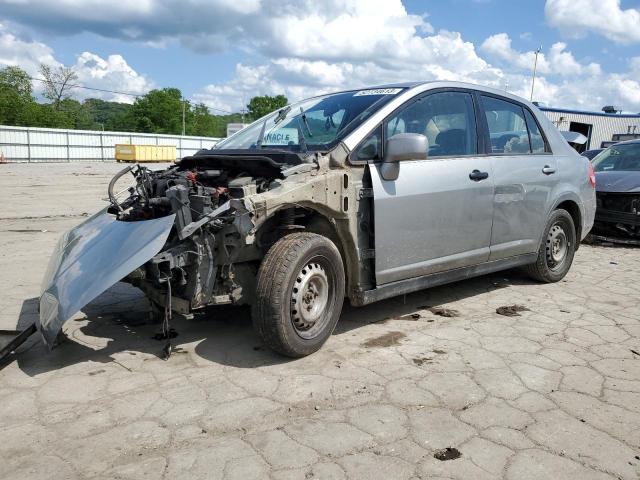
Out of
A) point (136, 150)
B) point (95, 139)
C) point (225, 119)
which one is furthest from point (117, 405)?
point (225, 119)

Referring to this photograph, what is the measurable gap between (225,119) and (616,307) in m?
119

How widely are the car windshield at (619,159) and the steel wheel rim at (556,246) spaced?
398 cm

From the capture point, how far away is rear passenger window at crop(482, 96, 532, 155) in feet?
16.3

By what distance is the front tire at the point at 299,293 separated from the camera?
11.2ft

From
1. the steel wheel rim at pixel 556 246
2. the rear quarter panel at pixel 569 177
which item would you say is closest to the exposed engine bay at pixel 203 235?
the rear quarter panel at pixel 569 177

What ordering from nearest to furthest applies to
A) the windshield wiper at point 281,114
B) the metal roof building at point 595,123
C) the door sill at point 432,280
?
1. the door sill at point 432,280
2. the windshield wiper at point 281,114
3. the metal roof building at point 595,123

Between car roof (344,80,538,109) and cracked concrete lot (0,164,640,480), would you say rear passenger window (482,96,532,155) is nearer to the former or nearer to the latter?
car roof (344,80,538,109)

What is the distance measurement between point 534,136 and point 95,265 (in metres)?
4.33

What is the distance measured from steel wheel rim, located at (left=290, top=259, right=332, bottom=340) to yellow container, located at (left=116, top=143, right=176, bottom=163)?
42.4 meters

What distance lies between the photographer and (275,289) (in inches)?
134

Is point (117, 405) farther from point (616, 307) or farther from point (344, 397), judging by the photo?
point (616, 307)

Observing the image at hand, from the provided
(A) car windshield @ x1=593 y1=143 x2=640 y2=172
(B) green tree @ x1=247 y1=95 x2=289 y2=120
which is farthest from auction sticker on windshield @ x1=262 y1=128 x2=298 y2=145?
(B) green tree @ x1=247 y1=95 x2=289 y2=120

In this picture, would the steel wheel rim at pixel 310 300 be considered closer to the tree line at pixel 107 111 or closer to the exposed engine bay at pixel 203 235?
the exposed engine bay at pixel 203 235

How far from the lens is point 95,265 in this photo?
11.5 feet
